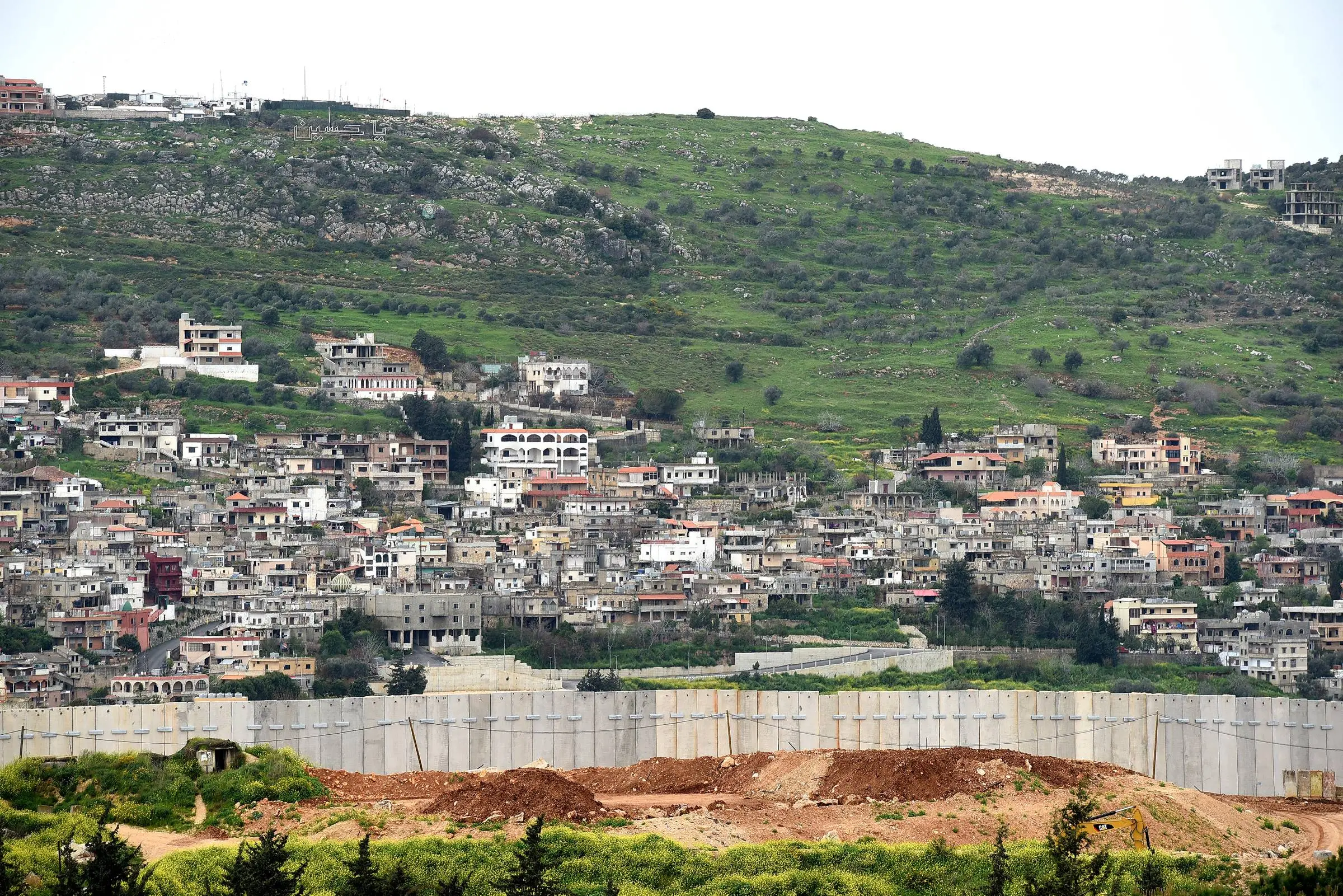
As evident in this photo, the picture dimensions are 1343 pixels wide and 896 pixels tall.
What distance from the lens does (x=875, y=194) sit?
354 feet

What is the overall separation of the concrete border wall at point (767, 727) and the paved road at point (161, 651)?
2288cm

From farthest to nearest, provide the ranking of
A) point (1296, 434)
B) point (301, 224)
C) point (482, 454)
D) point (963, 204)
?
1. point (963, 204)
2. point (301, 224)
3. point (1296, 434)
4. point (482, 454)

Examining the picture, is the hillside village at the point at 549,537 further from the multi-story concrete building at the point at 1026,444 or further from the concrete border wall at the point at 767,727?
the concrete border wall at the point at 767,727

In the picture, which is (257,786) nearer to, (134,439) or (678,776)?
(678,776)

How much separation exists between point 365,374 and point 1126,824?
53.9 m

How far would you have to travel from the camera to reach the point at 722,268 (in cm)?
9644

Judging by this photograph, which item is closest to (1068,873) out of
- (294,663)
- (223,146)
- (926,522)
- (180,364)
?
(294,663)

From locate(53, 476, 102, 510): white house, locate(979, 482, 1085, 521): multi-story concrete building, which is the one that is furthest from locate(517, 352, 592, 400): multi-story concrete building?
locate(53, 476, 102, 510): white house

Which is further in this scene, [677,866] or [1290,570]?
[1290,570]

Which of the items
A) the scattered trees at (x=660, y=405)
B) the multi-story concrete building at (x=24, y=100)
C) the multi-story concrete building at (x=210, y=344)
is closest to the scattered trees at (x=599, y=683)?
the scattered trees at (x=660, y=405)

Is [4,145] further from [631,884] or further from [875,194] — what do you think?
[631,884]

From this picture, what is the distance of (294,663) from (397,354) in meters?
29.3

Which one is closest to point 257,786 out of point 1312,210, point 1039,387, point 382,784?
point 382,784

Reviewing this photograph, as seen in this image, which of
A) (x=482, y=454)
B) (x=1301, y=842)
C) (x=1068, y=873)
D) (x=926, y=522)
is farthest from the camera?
(x=482, y=454)
